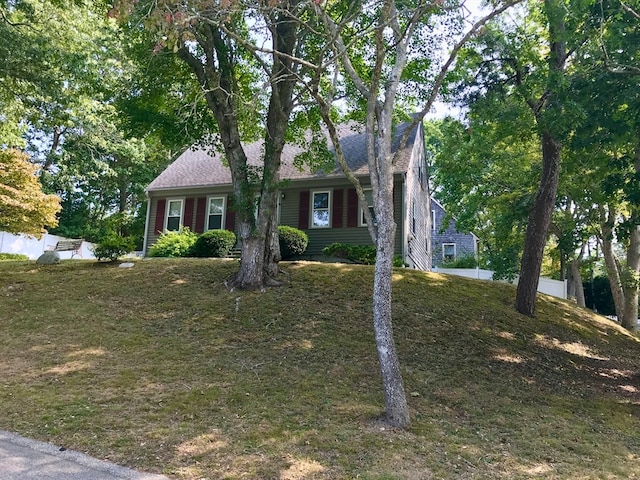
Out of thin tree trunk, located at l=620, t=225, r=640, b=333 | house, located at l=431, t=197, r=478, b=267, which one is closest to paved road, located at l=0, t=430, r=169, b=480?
thin tree trunk, located at l=620, t=225, r=640, b=333

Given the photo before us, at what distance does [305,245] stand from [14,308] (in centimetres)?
941

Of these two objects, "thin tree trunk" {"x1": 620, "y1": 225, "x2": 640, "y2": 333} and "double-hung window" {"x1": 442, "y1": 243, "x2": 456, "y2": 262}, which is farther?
"double-hung window" {"x1": 442, "y1": 243, "x2": 456, "y2": 262}

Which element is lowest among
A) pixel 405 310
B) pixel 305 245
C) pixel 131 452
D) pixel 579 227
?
pixel 131 452

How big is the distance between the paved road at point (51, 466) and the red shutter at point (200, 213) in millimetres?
15865

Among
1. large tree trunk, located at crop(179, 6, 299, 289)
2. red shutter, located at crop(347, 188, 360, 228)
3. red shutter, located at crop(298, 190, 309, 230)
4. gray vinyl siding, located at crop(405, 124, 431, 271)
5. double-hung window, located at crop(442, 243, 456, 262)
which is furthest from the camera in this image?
double-hung window, located at crop(442, 243, 456, 262)

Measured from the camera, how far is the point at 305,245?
17469 millimetres

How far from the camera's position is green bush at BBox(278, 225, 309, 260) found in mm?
16984

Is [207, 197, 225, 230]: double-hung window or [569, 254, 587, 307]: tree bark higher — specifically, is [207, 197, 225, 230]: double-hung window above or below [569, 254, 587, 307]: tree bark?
above

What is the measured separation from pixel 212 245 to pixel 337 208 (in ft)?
15.9

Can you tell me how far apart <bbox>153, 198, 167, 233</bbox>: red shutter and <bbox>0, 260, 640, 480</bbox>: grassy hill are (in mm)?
7836

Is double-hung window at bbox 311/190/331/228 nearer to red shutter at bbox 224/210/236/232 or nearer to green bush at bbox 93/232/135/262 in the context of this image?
red shutter at bbox 224/210/236/232

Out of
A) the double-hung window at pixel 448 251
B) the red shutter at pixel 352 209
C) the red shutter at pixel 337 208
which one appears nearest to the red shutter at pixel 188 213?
the red shutter at pixel 337 208

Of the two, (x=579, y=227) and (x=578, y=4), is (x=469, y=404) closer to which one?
(x=578, y=4)

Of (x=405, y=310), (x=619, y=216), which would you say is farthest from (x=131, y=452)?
(x=619, y=216)
